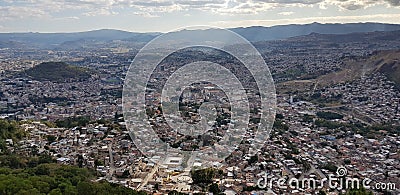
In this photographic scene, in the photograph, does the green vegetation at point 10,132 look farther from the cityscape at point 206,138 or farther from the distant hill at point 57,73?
the distant hill at point 57,73

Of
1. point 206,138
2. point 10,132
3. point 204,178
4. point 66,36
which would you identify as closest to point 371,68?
point 206,138

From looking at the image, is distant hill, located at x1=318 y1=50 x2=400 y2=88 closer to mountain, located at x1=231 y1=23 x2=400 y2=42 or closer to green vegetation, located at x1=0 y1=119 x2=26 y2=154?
green vegetation, located at x1=0 y1=119 x2=26 y2=154

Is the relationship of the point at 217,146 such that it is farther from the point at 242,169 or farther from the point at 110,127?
the point at 110,127

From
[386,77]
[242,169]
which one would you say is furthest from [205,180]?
[386,77]

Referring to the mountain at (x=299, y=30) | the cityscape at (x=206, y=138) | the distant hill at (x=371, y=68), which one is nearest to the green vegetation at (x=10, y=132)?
the cityscape at (x=206, y=138)

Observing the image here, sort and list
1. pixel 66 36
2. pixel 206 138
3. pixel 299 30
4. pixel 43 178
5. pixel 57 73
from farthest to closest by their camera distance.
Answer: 1. pixel 66 36
2. pixel 299 30
3. pixel 57 73
4. pixel 206 138
5. pixel 43 178

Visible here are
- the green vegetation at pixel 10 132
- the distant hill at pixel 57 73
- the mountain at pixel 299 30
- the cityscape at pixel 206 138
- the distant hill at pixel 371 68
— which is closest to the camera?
the cityscape at pixel 206 138

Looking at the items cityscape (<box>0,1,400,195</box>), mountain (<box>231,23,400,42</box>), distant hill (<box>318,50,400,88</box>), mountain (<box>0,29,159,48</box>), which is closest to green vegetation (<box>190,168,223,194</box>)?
cityscape (<box>0,1,400,195</box>)

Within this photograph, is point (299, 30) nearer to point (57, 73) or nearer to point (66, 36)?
point (66, 36)

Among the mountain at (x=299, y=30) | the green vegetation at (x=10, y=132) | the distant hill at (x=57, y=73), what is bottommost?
the distant hill at (x=57, y=73)
